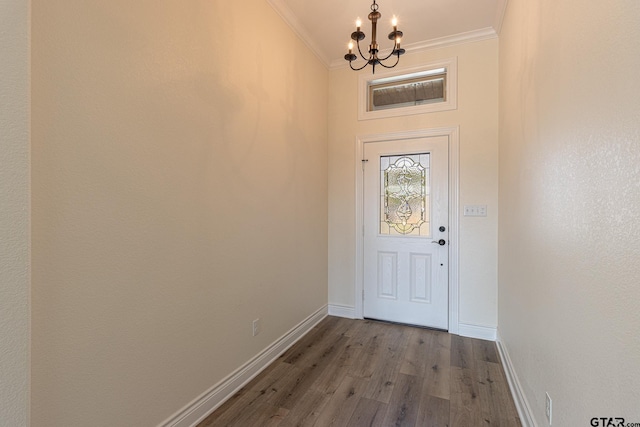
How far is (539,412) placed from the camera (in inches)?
61.4

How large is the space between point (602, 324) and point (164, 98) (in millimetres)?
2130

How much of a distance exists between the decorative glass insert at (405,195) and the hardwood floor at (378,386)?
1.17m

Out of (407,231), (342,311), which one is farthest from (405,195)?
(342,311)

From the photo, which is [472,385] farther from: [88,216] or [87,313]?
[88,216]

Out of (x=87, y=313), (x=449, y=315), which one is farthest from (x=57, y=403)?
(x=449, y=315)

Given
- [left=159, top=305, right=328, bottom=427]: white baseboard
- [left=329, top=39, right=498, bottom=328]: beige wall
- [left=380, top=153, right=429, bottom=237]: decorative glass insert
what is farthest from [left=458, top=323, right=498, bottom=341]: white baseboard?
[left=159, top=305, right=328, bottom=427]: white baseboard

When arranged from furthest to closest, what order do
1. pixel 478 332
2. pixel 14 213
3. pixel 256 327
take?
pixel 478 332 < pixel 256 327 < pixel 14 213

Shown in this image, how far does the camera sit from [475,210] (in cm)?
304

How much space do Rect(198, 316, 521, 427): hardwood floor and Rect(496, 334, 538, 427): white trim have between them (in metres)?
0.05

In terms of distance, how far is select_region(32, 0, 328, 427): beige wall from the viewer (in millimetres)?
1161

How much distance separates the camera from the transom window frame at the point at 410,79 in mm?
3139

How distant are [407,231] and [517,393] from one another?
1741mm

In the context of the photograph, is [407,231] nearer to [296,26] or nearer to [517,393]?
[517,393]

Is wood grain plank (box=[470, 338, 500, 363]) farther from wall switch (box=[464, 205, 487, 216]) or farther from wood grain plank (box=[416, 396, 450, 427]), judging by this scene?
wall switch (box=[464, 205, 487, 216])
